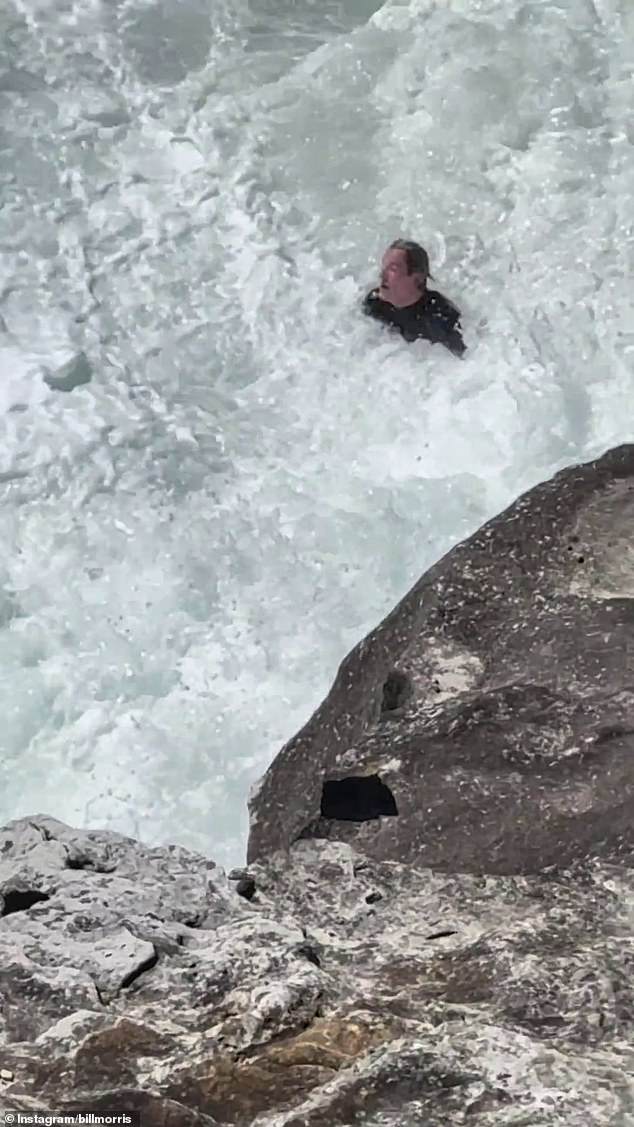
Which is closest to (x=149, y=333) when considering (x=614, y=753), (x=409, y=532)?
(x=409, y=532)

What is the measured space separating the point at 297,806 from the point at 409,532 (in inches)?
92.4

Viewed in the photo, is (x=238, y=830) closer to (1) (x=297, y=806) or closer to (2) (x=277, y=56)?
(1) (x=297, y=806)

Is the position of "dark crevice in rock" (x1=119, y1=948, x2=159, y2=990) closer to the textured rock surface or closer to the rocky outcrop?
the rocky outcrop

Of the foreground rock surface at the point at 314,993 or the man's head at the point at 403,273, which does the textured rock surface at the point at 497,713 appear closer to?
the foreground rock surface at the point at 314,993

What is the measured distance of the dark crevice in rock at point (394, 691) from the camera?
2689mm

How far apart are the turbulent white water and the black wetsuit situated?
8 centimetres

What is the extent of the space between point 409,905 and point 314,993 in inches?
14.7

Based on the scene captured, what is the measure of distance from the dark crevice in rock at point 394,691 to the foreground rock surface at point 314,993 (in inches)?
18.7

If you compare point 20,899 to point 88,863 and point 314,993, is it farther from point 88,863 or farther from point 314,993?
point 314,993

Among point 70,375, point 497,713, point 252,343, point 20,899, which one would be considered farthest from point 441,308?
point 20,899

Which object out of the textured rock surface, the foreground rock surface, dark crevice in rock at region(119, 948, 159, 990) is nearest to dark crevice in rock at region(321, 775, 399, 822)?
the textured rock surface

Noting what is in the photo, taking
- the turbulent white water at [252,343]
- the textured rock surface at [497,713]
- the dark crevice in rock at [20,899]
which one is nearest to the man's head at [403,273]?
the turbulent white water at [252,343]

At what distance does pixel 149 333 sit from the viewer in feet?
18.2

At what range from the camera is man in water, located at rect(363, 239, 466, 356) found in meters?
5.33
